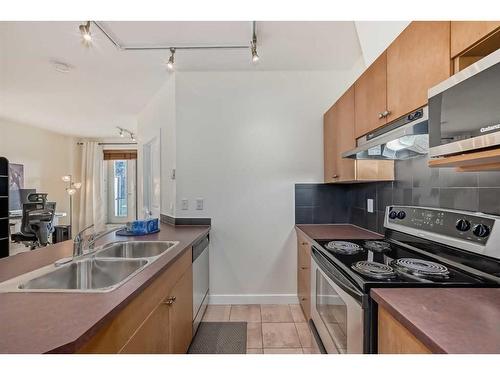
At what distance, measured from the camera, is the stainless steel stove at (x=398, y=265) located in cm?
109

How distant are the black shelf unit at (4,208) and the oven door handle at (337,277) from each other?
4182mm

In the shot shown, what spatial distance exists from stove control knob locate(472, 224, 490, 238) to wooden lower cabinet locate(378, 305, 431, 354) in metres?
0.57

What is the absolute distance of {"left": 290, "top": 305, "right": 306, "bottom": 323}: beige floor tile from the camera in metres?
2.55

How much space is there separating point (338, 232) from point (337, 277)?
1.08m

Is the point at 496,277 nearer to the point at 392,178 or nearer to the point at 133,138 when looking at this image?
the point at 392,178

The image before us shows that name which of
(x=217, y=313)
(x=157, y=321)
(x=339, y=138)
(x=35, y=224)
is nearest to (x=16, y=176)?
(x=35, y=224)

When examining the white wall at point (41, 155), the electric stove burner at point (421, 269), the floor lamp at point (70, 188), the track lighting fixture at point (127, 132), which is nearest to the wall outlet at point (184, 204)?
the electric stove burner at point (421, 269)

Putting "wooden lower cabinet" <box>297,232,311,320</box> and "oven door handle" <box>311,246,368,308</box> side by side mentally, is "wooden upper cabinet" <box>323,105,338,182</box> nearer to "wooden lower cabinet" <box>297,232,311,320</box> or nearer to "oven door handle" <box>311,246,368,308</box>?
"wooden lower cabinet" <box>297,232,311,320</box>

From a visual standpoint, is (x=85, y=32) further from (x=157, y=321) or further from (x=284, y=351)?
(x=284, y=351)

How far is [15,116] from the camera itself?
4.62 m

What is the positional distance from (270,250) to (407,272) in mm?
1816

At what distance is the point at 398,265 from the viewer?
1.30 metres
